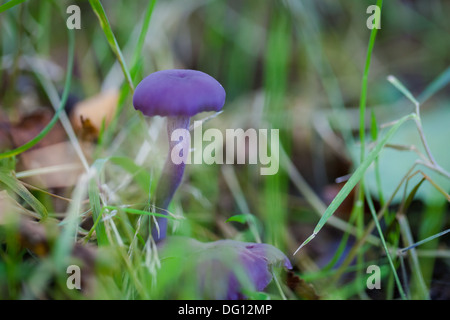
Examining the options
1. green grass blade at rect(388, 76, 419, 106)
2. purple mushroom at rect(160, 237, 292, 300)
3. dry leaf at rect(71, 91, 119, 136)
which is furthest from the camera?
dry leaf at rect(71, 91, 119, 136)

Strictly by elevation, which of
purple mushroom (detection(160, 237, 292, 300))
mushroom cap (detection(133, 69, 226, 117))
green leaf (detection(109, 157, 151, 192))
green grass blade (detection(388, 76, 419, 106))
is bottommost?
purple mushroom (detection(160, 237, 292, 300))

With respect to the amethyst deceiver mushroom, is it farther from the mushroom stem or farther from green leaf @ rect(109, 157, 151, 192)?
green leaf @ rect(109, 157, 151, 192)

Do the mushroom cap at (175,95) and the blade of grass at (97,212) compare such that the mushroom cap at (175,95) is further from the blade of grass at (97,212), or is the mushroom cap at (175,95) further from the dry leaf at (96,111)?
the dry leaf at (96,111)

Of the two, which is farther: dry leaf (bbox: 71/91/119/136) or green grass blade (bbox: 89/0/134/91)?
dry leaf (bbox: 71/91/119/136)

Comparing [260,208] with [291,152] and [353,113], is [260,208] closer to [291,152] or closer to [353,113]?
[291,152]

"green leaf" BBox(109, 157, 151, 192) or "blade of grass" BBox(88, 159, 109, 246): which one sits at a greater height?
"green leaf" BBox(109, 157, 151, 192)

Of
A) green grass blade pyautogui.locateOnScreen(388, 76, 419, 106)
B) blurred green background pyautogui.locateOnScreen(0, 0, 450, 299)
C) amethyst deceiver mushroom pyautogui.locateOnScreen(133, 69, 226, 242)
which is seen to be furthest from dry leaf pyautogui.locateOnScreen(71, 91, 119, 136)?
green grass blade pyautogui.locateOnScreen(388, 76, 419, 106)
